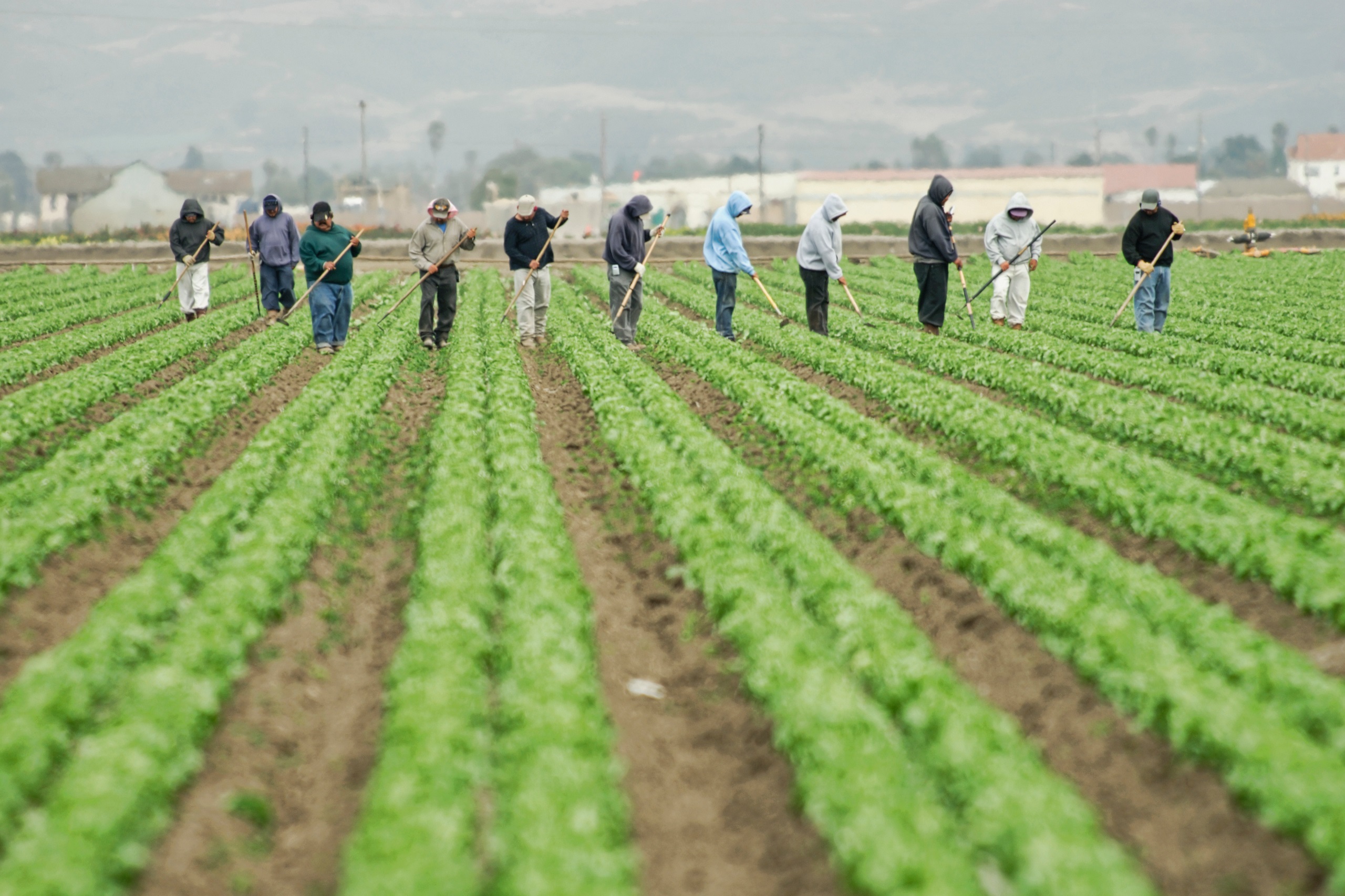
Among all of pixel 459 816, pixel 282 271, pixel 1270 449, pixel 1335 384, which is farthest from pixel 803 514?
pixel 282 271

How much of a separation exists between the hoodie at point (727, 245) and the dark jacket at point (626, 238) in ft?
3.60

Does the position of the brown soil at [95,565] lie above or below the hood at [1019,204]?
below

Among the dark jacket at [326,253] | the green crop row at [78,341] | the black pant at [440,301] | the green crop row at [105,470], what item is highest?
the dark jacket at [326,253]

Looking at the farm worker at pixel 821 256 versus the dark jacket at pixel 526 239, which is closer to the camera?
the farm worker at pixel 821 256

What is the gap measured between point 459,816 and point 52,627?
4.04 metres

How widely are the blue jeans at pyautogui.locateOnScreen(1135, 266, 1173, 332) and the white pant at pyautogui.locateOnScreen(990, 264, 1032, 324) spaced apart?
178cm

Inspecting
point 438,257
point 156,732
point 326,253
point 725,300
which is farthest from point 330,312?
point 156,732

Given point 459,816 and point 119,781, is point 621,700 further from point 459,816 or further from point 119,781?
point 119,781

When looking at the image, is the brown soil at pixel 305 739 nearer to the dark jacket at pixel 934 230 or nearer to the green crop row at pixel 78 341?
the green crop row at pixel 78 341

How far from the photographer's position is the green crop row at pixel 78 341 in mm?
15906

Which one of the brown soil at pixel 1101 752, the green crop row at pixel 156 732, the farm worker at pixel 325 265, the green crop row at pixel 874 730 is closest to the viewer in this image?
the green crop row at pixel 874 730

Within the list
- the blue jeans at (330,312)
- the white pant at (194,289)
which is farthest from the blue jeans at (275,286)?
the white pant at (194,289)

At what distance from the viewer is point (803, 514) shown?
9.49 meters

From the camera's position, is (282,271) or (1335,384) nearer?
(1335,384)
